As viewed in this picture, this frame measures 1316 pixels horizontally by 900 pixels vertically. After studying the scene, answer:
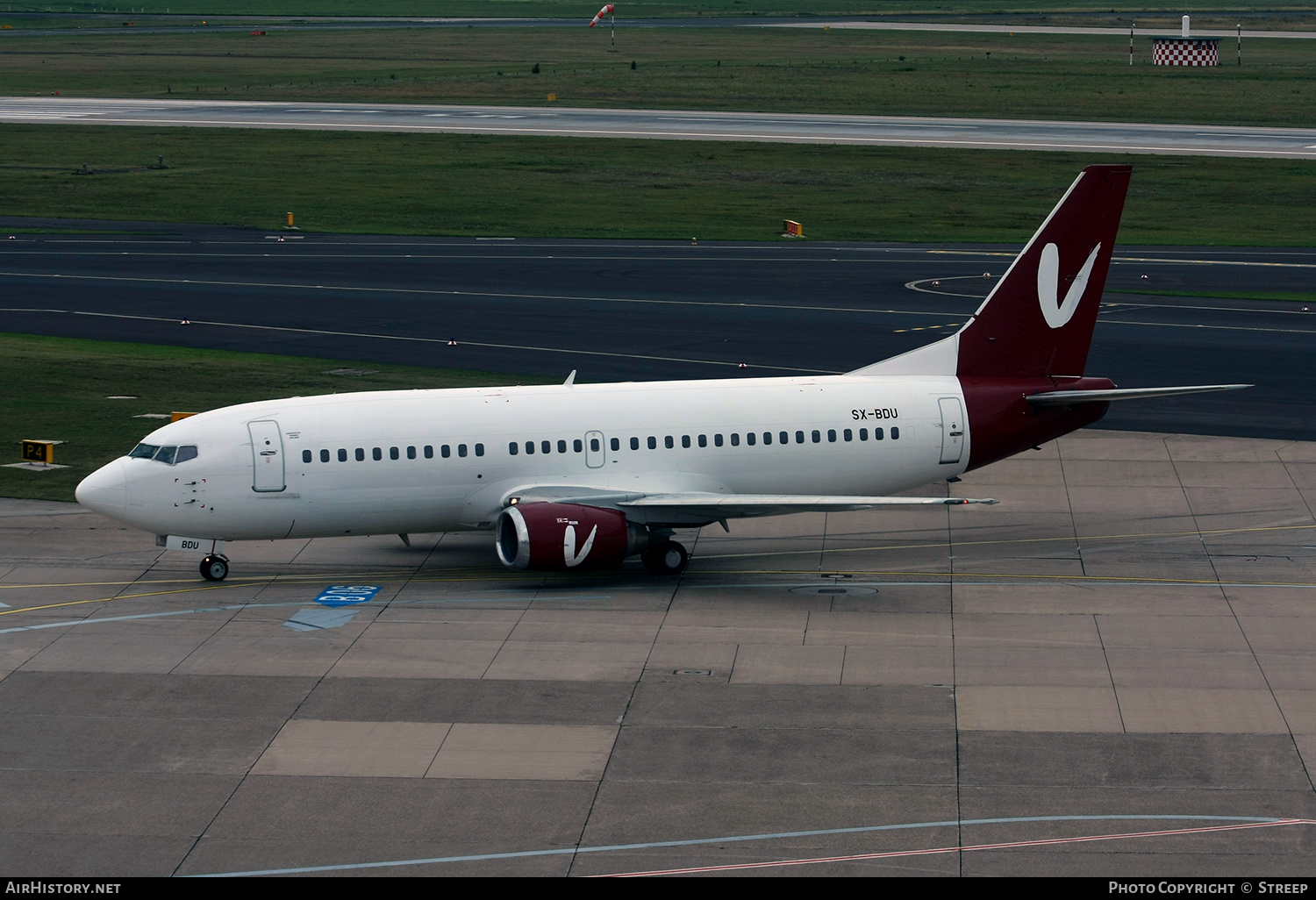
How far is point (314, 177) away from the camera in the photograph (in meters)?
100

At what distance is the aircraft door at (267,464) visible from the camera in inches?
1426

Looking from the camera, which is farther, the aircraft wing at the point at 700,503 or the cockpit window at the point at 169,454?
the cockpit window at the point at 169,454

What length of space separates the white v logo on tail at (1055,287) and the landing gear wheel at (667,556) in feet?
36.4

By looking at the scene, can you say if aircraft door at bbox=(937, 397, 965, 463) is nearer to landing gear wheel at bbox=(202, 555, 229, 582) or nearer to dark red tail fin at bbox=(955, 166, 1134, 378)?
dark red tail fin at bbox=(955, 166, 1134, 378)

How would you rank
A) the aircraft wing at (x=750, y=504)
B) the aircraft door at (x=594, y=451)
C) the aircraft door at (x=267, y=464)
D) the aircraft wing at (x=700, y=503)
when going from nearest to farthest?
the aircraft wing at (x=750, y=504)
the aircraft wing at (x=700, y=503)
the aircraft door at (x=267, y=464)
the aircraft door at (x=594, y=451)

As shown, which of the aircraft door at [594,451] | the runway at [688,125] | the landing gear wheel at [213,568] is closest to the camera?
the landing gear wheel at [213,568]

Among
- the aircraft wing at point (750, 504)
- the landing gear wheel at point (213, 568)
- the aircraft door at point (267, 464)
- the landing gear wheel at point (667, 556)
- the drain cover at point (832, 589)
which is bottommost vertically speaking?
the drain cover at point (832, 589)

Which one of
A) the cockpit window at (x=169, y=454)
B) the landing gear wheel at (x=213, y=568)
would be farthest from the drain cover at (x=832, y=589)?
the cockpit window at (x=169, y=454)

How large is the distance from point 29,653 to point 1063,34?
183305mm

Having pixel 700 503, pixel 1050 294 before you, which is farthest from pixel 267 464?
pixel 1050 294

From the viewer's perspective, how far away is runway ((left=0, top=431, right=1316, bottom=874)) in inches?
942

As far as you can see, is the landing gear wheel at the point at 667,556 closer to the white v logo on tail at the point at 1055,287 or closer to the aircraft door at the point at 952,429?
the aircraft door at the point at 952,429
